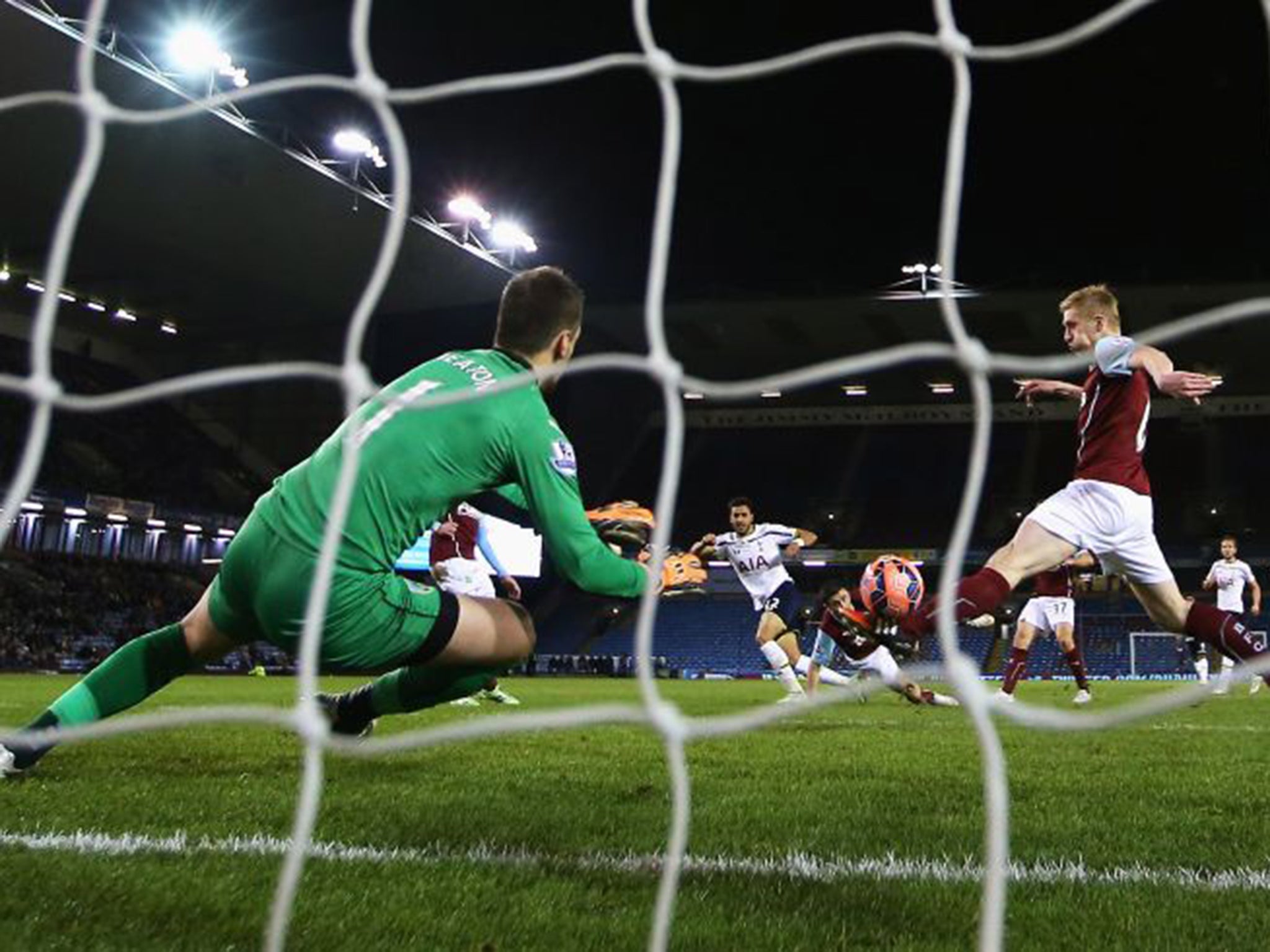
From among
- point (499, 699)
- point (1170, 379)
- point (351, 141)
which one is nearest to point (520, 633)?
point (1170, 379)

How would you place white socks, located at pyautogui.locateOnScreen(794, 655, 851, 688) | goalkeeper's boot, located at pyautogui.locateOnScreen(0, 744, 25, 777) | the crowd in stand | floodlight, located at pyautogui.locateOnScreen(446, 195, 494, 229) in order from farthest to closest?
the crowd in stand
floodlight, located at pyautogui.locateOnScreen(446, 195, 494, 229)
white socks, located at pyautogui.locateOnScreen(794, 655, 851, 688)
goalkeeper's boot, located at pyautogui.locateOnScreen(0, 744, 25, 777)

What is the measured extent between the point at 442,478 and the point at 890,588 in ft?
16.2

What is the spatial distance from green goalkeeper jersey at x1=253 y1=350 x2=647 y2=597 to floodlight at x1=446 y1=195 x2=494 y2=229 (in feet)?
55.4

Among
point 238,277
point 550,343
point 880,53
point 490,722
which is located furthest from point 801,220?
point 490,722

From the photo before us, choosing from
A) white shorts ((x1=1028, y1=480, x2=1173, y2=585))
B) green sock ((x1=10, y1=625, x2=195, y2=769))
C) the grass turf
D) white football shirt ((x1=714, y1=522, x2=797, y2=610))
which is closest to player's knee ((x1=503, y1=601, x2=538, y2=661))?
the grass turf

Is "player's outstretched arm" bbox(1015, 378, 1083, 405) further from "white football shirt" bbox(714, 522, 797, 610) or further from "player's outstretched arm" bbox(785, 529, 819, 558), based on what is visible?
"white football shirt" bbox(714, 522, 797, 610)

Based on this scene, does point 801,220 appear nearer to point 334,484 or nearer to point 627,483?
point 627,483

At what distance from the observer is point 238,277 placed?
2484 cm

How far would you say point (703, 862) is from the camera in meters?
2.58

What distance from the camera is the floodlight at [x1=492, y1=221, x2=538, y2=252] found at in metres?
20.3

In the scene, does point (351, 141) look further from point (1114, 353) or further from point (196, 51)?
point (1114, 353)

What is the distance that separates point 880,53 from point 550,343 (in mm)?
12110

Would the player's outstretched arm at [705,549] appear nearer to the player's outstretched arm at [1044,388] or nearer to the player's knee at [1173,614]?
the player's outstretched arm at [1044,388]

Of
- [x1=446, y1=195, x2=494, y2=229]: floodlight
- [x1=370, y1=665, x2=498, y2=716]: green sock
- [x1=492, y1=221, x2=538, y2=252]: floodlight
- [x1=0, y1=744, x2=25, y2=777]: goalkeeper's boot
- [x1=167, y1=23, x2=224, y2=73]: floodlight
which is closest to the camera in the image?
[x1=370, y1=665, x2=498, y2=716]: green sock
